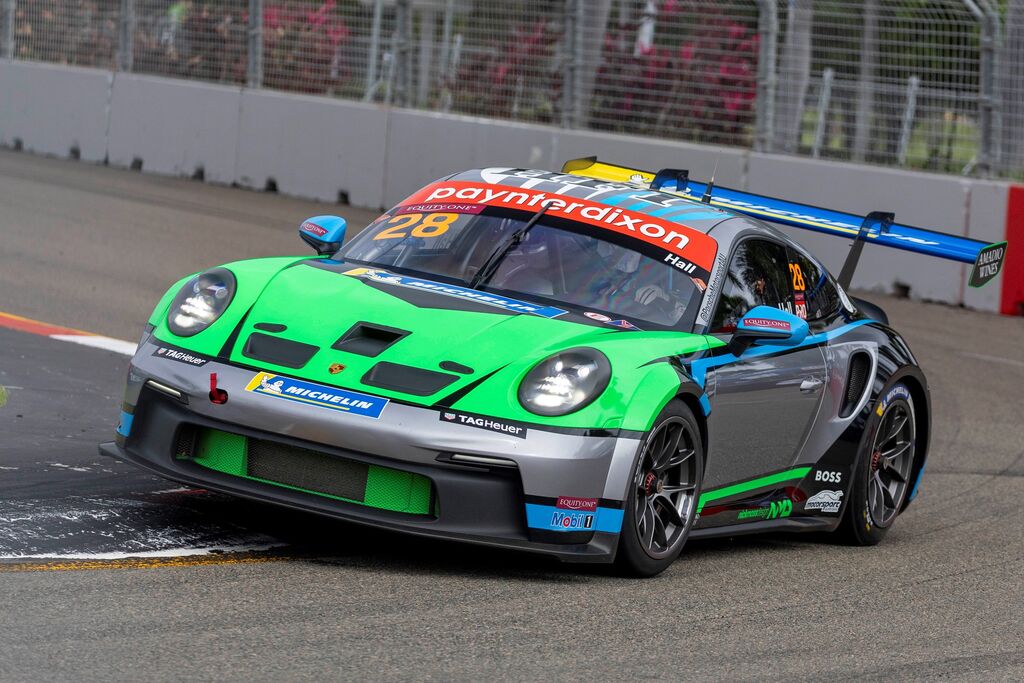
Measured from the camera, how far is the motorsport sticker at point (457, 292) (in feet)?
18.7

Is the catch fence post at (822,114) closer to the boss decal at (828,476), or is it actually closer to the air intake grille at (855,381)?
the air intake grille at (855,381)

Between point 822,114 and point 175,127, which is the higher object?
point 822,114

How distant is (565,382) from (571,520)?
0.43 metres

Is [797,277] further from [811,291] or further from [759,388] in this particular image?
[759,388]

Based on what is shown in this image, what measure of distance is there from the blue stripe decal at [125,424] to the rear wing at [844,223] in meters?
2.54

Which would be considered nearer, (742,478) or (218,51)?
(742,478)

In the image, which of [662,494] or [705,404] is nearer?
[662,494]

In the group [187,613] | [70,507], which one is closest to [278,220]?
[70,507]

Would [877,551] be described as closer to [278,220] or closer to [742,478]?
[742,478]

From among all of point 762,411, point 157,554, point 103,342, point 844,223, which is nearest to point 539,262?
point 762,411

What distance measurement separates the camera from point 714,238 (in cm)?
636

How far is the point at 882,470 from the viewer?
23.1ft

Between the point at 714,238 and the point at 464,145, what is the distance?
1094 centimetres

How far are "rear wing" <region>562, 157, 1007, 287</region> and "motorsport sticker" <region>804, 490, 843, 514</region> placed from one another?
988 millimetres
